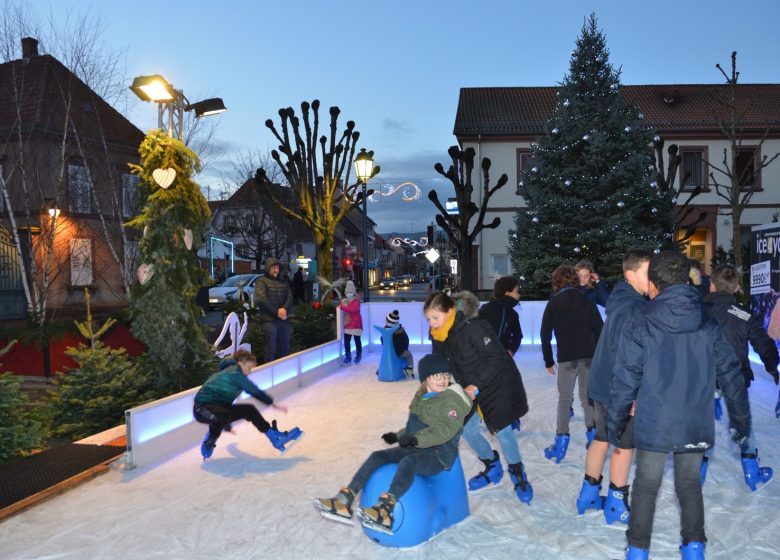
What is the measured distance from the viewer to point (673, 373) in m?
3.36

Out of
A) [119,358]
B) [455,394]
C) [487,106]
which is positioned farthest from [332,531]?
[487,106]

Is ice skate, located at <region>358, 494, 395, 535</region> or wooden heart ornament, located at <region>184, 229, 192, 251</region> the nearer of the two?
ice skate, located at <region>358, 494, 395, 535</region>

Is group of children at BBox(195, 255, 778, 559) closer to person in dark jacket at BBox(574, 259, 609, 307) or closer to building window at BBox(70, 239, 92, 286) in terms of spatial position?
person in dark jacket at BBox(574, 259, 609, 307)

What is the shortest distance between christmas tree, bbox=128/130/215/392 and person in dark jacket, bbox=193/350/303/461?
2.36m

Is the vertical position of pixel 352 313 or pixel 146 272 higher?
pixel 146 272

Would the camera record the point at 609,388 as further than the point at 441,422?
Yes

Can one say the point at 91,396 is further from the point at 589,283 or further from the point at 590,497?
the point at 589,283

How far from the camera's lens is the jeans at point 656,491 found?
345 centimetres

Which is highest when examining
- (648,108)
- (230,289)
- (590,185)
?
(648,108)

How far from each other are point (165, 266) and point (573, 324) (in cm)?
525

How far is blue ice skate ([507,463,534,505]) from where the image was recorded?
4770 millimetres

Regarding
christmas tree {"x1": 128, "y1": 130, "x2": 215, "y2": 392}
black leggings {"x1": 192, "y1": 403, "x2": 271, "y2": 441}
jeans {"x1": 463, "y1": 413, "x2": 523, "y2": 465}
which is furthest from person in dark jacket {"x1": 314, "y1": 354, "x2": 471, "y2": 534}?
christmas tree {"x1": 128, "y1": 130, "x2": 215, "y2": 392}

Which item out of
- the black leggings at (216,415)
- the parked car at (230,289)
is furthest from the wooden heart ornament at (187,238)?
the parked car at (230,289)

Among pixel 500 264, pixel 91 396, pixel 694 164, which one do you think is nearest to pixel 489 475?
pixel 91 396
